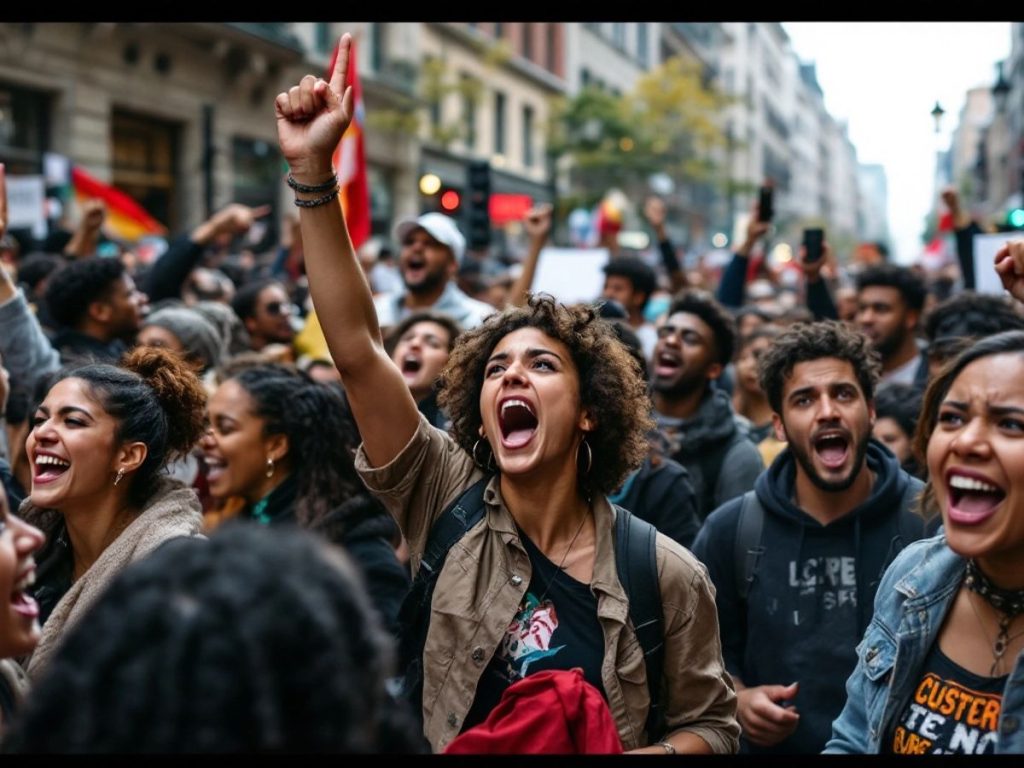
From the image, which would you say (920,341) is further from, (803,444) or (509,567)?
(509,567)

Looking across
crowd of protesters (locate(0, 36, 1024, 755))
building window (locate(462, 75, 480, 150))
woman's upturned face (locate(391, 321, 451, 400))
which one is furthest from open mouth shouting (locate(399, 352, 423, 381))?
building window (locate(462, 75, 480, 150))

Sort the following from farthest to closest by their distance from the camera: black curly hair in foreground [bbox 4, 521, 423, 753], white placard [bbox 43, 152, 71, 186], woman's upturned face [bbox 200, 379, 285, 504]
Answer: white placard [bbox 43, 152, 71, 186] → woman's upturned face [bbox 200, 379, 285, 504] → black curly hair in foreground [bbox 4, 521, 423, 753]

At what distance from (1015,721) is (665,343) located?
3587mm

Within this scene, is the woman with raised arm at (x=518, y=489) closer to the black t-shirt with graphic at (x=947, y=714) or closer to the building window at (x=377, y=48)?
the black t-shirt with graphic at (x=947, y=714)

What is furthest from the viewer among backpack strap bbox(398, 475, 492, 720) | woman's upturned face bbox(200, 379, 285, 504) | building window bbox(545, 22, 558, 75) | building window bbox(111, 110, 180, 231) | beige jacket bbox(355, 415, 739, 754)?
building window bbox(545, 22, 558, 75)

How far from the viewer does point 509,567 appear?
3062 millimetres

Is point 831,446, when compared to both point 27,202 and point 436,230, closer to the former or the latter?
point 436,230

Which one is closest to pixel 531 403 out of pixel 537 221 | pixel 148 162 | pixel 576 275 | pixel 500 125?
pixel 537 221

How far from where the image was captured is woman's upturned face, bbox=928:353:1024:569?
2570 millimetres

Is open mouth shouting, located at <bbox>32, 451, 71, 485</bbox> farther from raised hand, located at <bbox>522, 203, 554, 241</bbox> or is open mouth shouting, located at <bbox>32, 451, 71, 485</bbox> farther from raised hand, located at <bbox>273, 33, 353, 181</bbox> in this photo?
raised hand, located at <bbox>522, 203, 554, 241</bbox>

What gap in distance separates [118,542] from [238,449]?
130 cm

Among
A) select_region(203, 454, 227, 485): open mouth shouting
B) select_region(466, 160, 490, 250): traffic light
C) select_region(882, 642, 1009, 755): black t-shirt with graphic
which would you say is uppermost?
select_region(466, 160, 490, 250): traffic light

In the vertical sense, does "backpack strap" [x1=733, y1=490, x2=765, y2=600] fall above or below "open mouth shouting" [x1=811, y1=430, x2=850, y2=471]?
below

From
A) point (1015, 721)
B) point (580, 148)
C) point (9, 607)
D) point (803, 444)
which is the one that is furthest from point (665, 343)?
point (580, 148)
